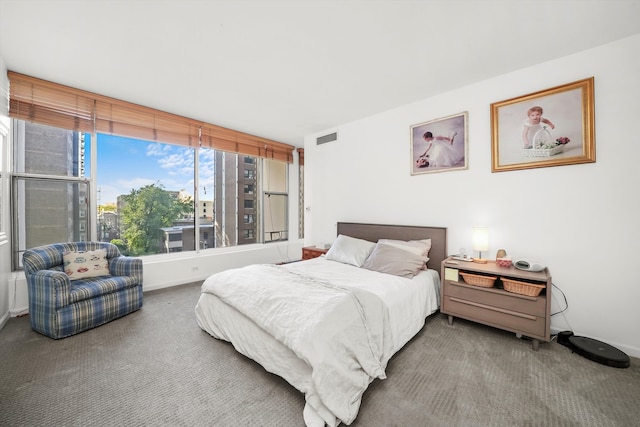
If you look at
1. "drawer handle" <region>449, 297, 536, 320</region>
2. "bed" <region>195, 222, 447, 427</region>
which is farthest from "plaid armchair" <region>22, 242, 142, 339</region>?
"drawer handle" <region>449, 297, 536, 320</region>

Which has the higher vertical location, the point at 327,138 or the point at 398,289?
the point at 327,138

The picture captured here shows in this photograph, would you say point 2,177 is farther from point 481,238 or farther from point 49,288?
point 481,238

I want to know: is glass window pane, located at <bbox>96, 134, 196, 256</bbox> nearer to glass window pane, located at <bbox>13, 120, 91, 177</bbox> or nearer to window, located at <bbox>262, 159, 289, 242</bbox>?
glass window pane, located at <bbox>13, 120, 91, 177</bbox>

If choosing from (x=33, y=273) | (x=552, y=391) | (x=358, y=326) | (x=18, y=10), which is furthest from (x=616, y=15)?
(x=33, y=273)

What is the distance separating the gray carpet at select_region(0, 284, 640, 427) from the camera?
56.8 inches

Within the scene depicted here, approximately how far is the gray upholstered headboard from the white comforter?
60 cm

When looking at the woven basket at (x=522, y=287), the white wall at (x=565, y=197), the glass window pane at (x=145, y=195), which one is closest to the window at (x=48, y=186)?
the glass window pane at (x=145, y=195)

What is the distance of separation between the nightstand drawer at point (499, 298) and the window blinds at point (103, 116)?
4127mm

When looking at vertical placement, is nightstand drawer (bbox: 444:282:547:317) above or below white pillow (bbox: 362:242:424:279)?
below

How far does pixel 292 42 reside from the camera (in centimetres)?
218

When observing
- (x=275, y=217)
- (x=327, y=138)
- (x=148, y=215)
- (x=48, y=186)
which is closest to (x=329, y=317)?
(x=327, y=138)

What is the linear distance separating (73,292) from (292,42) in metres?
Answer: 3.15

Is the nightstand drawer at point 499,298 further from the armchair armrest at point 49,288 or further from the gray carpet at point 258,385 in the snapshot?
the armchair armrest at point 49,288

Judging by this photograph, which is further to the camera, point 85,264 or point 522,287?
point 85,264
